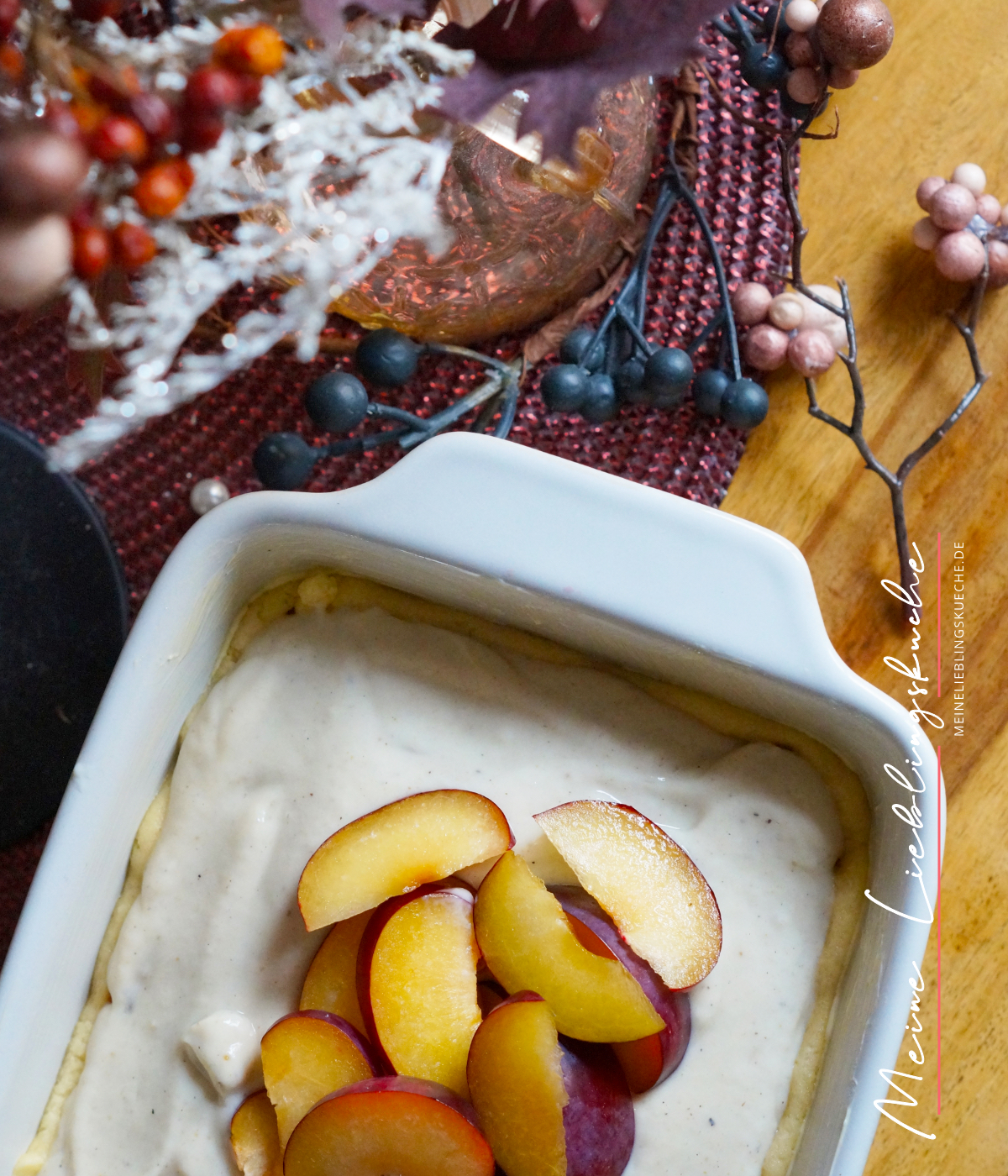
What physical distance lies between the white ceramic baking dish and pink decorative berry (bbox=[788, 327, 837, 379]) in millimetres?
237

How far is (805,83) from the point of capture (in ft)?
2.96

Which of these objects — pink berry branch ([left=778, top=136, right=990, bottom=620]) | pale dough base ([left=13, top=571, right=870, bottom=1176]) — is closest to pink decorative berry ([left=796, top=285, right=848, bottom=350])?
pink berry branch ([left=778, top=136, right=990, bottom=620])

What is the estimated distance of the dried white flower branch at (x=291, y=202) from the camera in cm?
46

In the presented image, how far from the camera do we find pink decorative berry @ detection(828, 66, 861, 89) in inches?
34.9

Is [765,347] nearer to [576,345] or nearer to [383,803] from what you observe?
[576,345]

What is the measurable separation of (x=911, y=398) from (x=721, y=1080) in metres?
0.62

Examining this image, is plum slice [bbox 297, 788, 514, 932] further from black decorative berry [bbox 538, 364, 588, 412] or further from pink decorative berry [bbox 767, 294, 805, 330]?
pink decorative berry [bbox 767, 294, 805, 330]

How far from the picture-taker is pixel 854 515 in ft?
3.21

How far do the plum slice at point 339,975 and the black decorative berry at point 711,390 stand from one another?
52 cm

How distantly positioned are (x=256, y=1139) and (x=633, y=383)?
0.70m

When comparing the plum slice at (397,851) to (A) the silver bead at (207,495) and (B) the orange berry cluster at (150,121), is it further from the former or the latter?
(B) the orange berry cluster at (150,121)

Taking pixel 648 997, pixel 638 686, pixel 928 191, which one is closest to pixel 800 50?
pixel 928 191

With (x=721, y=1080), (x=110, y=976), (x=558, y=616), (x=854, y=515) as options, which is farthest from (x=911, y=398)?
(x=110, y=976)

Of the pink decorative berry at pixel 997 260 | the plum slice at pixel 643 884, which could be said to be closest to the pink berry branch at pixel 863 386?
the pink decorative berry at pixel 997 260
